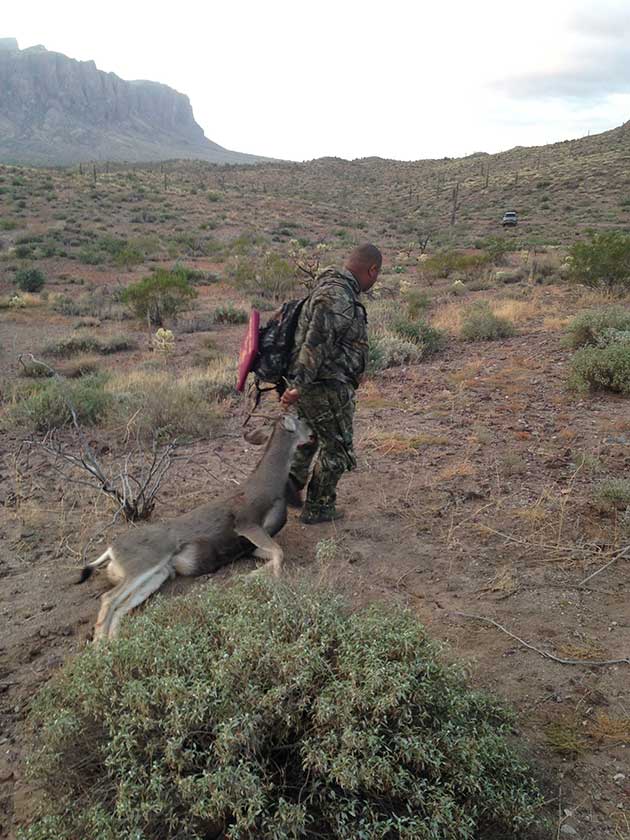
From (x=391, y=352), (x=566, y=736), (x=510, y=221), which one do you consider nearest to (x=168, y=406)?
(x=391, y=352)

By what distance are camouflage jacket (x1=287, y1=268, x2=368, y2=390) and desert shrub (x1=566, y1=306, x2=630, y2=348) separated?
611 cm

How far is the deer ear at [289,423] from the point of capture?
4.60 metres

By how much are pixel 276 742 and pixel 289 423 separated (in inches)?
107

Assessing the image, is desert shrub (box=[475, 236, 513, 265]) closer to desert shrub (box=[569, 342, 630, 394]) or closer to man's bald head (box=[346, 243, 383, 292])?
desert shrub (box=[569, 342, 630, 394])

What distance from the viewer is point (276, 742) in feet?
6.97

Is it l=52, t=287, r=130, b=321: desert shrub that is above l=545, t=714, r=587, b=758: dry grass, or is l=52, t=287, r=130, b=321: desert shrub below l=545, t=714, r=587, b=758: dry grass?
below

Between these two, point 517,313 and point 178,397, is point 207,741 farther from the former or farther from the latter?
point 517,313

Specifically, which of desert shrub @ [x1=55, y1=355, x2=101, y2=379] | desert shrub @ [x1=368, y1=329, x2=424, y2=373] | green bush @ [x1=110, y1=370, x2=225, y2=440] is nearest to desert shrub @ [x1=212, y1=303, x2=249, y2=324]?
desert shrub @ [x1=55, y1=355, x2=101, y2=379]

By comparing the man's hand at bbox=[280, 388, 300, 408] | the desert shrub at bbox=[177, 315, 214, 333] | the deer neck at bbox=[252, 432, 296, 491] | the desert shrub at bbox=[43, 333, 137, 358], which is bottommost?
the desert shrub at bbox=[177, 315, 214, 333]

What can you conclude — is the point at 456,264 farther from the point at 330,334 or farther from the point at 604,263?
the point at 330,334

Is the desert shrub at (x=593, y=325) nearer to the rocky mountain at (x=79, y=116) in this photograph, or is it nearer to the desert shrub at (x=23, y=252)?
the desert shrub at (x=23, y=252)

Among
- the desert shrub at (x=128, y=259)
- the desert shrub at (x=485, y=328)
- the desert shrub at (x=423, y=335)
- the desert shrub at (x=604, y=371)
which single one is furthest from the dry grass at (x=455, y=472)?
the desert shrub at (x=128, y=259)

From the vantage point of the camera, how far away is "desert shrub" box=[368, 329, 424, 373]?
9648mm

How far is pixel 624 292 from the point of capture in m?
14.0
